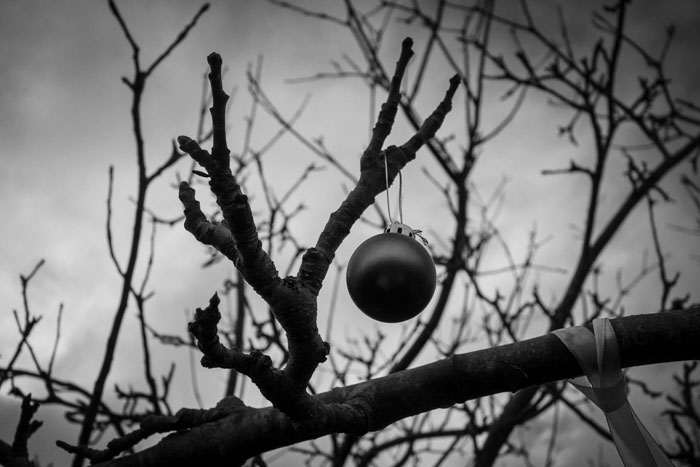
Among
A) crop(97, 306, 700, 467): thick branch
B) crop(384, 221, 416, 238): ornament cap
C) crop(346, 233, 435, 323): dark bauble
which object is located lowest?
crop(97, 306, 700, 467): thick branch

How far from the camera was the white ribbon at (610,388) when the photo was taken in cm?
140

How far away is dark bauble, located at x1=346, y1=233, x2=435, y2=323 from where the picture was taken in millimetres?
1550

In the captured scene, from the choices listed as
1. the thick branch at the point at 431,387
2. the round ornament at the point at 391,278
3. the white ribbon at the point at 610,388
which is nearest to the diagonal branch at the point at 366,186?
the round ornament at the point at 391,278

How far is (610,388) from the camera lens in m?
1.48

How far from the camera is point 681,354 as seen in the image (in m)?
1.39

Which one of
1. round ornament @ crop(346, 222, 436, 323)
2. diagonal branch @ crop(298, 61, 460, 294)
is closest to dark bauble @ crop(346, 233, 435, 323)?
round ornament @ crop(346, 222, 436, 323)

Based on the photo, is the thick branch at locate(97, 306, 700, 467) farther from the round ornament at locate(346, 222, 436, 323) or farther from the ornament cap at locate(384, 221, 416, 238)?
the ornament cap at locate(384, 221, 416, 238)

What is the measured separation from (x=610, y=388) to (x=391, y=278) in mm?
738

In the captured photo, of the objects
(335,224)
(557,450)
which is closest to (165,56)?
(335,224)

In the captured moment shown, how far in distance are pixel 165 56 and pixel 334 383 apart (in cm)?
257

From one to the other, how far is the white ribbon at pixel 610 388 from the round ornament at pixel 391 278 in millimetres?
430

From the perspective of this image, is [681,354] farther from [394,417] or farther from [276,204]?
[276,204]

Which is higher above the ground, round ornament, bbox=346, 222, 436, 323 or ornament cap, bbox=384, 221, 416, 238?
ornament cap, bbox=384, 221, 416, 238

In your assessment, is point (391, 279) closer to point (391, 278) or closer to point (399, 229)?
point (391, 278)
